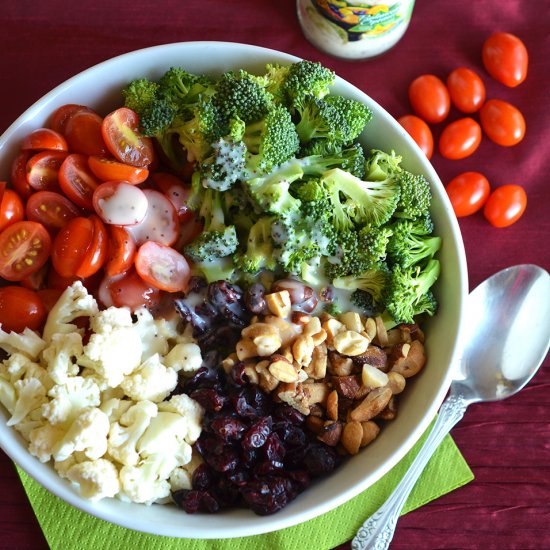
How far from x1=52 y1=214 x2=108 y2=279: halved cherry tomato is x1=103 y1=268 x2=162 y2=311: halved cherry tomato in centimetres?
6

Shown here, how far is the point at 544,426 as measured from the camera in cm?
223

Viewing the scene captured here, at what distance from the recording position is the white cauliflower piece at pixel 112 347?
1.72 meters

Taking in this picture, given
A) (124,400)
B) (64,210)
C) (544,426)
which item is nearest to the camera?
(124,400)

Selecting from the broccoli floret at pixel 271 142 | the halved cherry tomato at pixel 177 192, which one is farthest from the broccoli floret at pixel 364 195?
the halved cherry tomato at pixel 177 192

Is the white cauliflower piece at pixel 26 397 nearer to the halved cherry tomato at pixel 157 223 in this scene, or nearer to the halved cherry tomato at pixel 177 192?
the halved cherry tomato at pixel 157 223

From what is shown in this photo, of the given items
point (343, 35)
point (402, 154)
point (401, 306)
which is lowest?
point (401, 306)

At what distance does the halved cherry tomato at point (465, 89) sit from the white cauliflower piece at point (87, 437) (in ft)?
5.22

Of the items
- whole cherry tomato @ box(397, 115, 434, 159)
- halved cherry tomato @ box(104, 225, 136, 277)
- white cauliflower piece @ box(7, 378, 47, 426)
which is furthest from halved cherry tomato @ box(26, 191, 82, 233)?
whole cherry tomato @ box(397, 115, 434, 159)

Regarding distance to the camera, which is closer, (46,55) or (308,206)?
(308,206)

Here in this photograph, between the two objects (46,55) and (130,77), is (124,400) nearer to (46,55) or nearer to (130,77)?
(130,77)

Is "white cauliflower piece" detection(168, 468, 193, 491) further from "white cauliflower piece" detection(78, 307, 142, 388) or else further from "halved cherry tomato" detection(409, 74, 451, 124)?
"halved cherry tomato" detection(409, 74, 451, 124)

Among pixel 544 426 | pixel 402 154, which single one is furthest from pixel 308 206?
pixel 544 426

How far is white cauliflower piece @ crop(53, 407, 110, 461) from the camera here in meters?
1.65

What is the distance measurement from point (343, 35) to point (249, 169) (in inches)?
28.4
